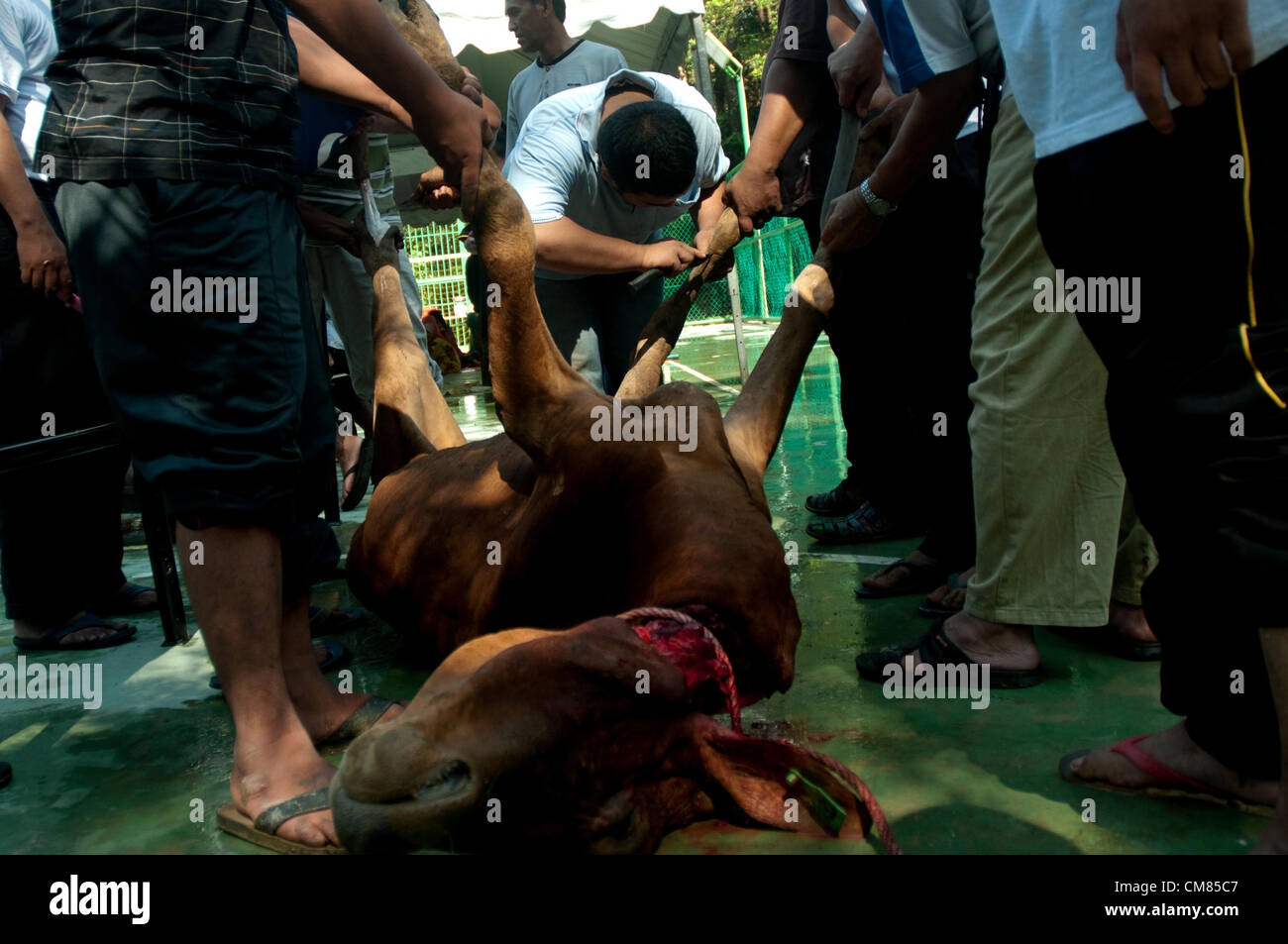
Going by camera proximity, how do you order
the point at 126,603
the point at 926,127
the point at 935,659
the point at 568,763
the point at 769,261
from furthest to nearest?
the point at 769,261
the point at 126,603
the point at 926,127
the point at 935,659
the point at 568,763

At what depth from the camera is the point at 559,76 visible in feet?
19.2

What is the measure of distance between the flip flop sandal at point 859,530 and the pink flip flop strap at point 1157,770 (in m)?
2.14

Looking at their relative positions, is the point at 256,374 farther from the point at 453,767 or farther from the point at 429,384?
the point at 429,384

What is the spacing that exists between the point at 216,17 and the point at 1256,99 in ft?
6.80

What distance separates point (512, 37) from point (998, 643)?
7.91 metres

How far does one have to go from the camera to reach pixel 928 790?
2.15 m

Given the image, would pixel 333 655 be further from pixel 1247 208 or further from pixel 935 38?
pixel 1247 208

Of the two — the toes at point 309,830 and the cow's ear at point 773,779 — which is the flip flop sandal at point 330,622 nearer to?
the toes at point 309,830

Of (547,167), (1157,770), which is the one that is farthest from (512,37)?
(1157,770)

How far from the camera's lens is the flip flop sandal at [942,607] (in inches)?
129

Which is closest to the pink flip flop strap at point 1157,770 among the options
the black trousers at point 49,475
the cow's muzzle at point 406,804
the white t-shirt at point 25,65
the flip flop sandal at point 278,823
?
the cow's muzzle at point 406,804

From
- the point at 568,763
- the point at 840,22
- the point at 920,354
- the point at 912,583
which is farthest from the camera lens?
the point at 840,22
